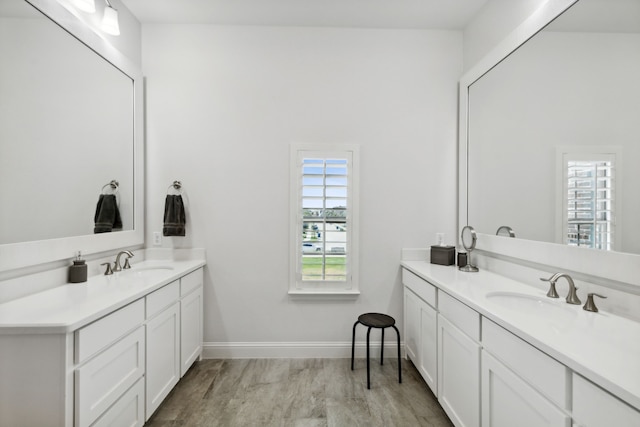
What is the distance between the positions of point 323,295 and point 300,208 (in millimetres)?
804

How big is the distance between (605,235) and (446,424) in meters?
1.40

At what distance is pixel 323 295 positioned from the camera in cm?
274

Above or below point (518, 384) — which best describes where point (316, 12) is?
above

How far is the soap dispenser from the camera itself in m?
1.85

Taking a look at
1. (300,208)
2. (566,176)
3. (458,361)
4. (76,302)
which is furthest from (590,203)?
(76,302)

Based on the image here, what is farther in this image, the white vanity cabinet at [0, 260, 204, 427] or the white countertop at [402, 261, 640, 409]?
the white vanity cabinet at [0, 260, 204, 427]

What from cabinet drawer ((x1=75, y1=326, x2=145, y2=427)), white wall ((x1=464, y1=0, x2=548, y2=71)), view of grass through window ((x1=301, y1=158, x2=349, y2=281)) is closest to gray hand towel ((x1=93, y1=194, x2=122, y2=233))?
cabinet drawer ((x1=75, y1=326, x2=145, y2=427))

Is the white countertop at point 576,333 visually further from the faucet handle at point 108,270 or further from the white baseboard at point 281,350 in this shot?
the faucet handle at point 108,270

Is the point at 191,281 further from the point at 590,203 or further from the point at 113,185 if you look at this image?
the point at 590,203

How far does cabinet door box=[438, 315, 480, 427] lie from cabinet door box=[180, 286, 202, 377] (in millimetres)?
1819

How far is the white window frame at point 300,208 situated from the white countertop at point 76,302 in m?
0.95

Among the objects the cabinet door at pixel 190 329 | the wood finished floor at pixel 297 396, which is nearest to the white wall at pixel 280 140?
the cabinet door at pixel 190 329

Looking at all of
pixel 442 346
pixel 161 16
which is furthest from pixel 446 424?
pixel 161 16

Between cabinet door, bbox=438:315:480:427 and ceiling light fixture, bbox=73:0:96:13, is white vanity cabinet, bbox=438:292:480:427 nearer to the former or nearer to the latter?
cabinet door, bbox=438:315:480:427
